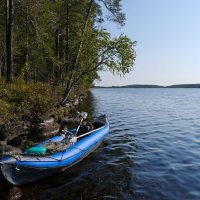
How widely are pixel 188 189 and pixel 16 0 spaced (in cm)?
1803

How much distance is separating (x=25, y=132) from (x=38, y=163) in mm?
6020

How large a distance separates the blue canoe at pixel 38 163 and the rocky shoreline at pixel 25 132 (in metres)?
1.66

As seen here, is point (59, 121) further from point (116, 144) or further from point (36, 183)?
point (36, 183)

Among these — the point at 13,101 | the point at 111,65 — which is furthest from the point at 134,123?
the point at 13,101

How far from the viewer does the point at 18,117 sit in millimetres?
16109

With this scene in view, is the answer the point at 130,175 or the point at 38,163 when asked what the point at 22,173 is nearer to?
the point at 38,163

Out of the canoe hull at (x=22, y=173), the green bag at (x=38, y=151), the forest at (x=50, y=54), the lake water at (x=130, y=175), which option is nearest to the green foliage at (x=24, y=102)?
the forest at (x=50, y=54)

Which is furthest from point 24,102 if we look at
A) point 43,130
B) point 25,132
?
point 25,132

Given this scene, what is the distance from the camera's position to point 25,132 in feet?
50.5

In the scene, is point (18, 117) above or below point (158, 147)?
above

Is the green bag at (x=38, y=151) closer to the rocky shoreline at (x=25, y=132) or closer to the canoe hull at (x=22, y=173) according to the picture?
the canoe hull at (x=22, y=173)

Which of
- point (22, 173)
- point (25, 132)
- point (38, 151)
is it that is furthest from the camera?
point (25, 132)

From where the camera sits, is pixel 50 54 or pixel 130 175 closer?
pixel 130 175

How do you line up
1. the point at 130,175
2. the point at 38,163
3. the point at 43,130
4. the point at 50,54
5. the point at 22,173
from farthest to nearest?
the point at 50,54 → the point at 43,130 → the point at 130,175 → the point at 38,163 → the point at 22,173
